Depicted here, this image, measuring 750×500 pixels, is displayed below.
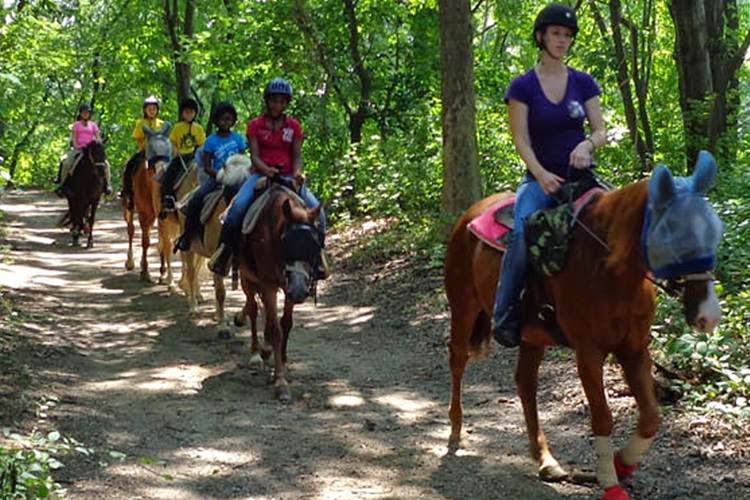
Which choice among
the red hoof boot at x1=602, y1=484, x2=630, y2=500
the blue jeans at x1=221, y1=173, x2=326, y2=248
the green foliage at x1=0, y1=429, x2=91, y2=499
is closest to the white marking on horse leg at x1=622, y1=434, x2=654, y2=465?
the red hoof boot at x1=602, y1=484, x2=630, y2=500

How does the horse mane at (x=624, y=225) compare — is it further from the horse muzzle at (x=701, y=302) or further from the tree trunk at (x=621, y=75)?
the tree trunk at (x=621, y=75)

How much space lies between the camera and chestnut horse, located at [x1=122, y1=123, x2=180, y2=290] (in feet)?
47.2

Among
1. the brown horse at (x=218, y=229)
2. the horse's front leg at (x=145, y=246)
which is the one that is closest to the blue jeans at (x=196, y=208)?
the brown horse at (x=218, y=229)

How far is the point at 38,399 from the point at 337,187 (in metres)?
12.4

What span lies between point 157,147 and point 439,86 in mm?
7473

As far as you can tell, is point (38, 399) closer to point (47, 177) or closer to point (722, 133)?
point (722, 133)

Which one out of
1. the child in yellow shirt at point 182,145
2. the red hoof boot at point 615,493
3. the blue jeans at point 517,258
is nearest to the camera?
the red hoof boot at point 615,493

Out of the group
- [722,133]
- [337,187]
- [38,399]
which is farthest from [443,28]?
[38,399]

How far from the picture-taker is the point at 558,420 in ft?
24.5

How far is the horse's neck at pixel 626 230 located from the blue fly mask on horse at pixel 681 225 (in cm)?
24

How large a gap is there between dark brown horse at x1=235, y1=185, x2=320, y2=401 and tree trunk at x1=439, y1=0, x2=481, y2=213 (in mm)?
4863

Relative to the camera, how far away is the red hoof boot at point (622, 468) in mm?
5602

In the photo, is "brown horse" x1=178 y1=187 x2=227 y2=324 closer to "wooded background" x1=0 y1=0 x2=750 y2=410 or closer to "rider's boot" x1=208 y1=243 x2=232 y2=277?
"rider's boot" x1=208 y1=243 x2=232 y2=277

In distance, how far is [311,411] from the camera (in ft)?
26.4
